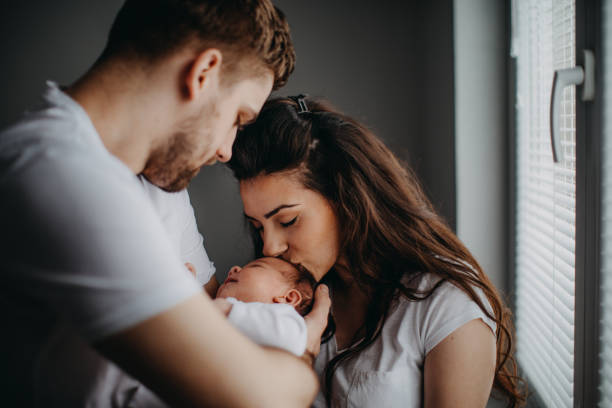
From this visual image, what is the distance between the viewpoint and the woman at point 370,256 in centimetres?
127

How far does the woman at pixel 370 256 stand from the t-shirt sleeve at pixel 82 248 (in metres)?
0.69

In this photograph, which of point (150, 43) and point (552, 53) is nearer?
point (150, 43)

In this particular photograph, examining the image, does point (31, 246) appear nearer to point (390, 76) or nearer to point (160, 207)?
point (160, 207)

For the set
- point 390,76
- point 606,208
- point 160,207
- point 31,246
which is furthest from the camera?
point 390,76

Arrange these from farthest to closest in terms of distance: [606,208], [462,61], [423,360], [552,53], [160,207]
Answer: [462,61] < [160,207] < [552,53] < [423,360] < [606,208]

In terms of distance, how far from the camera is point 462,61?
1693 millimetres

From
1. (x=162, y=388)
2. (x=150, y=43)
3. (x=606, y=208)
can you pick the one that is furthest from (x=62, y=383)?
(x=606, y=208)

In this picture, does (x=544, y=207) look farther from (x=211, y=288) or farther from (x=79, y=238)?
(x=79, y=238)

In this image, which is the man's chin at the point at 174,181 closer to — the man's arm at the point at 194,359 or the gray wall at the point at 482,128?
the man's arm at the point at 194,359

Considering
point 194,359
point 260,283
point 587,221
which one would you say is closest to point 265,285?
point 260,283

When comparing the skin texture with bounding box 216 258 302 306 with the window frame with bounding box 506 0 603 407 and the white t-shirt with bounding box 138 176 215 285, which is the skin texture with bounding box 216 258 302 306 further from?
the window frame with bounding box 506 0 603 407

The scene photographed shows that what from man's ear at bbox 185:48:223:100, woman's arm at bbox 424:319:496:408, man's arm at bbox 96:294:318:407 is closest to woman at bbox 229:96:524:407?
woman's arm at bbox 424:319:496:408

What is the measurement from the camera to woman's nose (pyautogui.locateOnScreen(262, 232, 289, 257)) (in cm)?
140

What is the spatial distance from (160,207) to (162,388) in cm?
90
